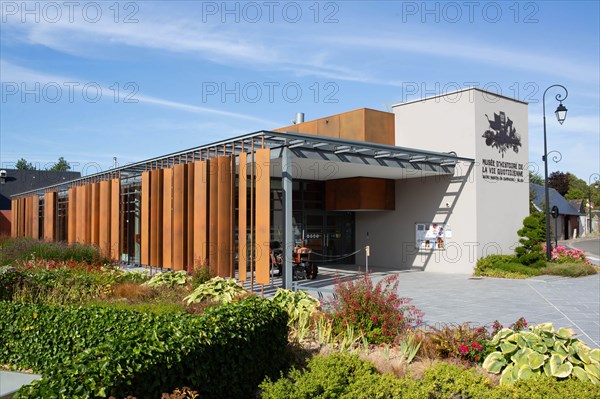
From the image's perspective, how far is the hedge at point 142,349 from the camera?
144 inches

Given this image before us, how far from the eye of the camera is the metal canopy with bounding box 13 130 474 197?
42.9ft

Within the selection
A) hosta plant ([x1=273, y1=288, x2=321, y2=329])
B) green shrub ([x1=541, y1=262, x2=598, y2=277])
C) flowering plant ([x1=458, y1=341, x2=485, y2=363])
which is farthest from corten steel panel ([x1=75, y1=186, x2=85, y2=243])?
flowering plant ([x1=458, y1=341, x2=485, y2=363])

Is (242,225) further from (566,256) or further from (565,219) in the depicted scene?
(565,219)

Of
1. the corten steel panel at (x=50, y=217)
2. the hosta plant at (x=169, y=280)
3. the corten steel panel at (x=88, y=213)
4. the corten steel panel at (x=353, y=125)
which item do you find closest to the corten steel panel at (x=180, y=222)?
the hosta plant at (x=169, y=280)

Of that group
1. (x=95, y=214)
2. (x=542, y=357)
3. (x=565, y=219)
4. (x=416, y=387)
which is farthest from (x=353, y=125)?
(x=565, y=219)

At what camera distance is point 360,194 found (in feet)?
63.4

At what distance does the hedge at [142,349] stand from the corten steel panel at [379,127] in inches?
574

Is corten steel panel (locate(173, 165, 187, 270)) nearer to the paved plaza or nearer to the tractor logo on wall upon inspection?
the paved plaza

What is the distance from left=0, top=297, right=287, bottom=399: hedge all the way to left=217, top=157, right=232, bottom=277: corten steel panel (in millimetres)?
6177

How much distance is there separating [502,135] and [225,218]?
11.9 m

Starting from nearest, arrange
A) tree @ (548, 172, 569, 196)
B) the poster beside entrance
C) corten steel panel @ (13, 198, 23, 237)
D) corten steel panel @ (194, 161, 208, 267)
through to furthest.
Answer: corten steel panel @ (194, 161, 208, 267) < the poster beside entrance < corten steel panel @ (13, 198, 23, 237) < tree @ (548, 172, 569, 196)

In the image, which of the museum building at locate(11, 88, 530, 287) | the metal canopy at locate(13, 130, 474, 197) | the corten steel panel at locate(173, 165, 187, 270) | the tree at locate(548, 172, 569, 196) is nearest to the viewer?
the metal canopy at locate(13, 130, 474, 197)

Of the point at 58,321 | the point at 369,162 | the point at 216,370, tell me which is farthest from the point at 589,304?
the point at 58,321

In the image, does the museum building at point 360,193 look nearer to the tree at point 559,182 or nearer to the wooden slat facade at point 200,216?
Result: the wooden slat facade at point 200,216
